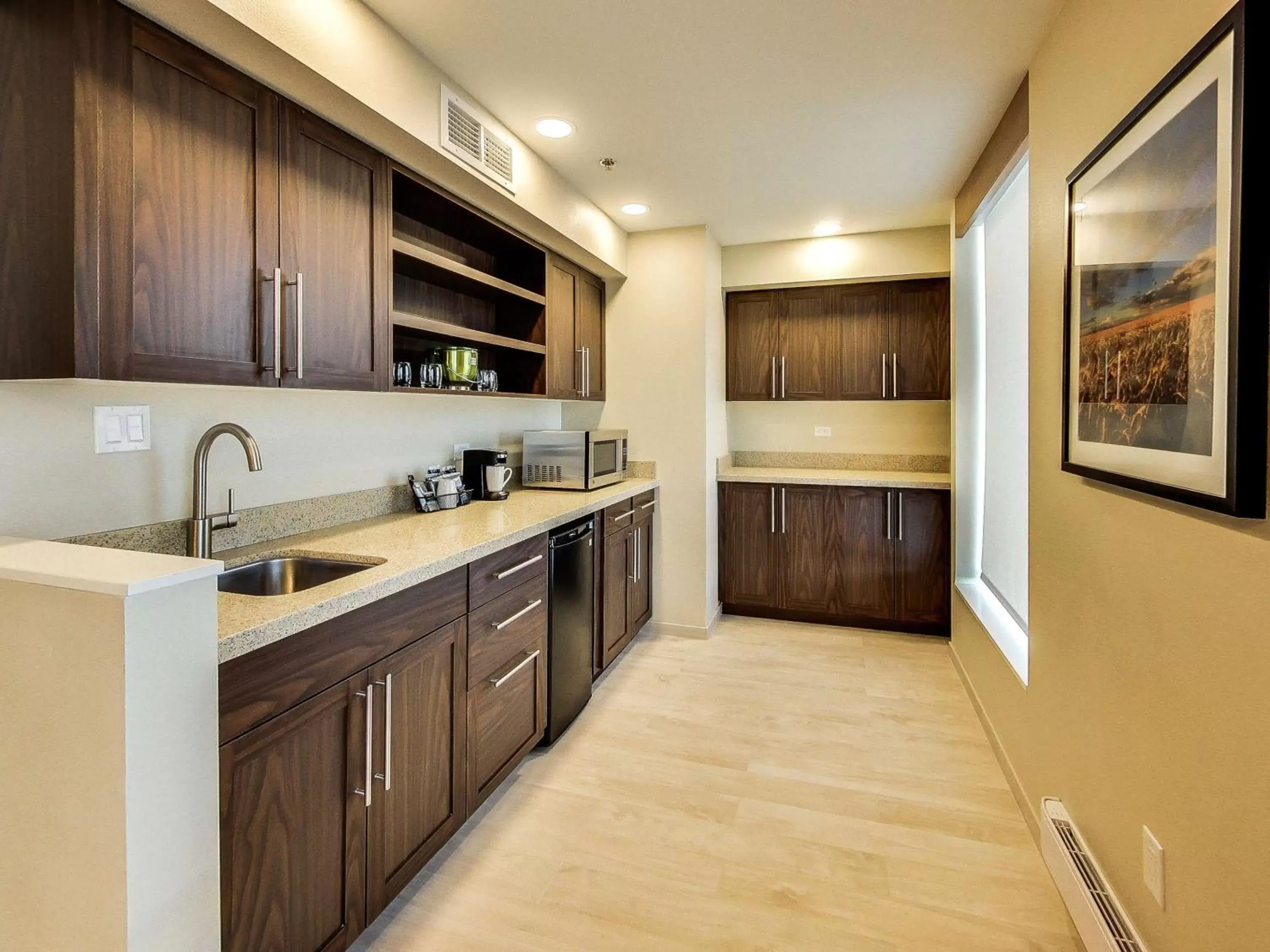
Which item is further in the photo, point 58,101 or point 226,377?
point 226,377

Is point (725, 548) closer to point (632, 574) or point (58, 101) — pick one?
point (632, 574)

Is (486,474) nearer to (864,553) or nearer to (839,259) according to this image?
(864,553)

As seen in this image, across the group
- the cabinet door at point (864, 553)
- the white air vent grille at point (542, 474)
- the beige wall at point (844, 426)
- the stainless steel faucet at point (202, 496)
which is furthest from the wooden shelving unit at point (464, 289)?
the cabinet door at point (864, 553)

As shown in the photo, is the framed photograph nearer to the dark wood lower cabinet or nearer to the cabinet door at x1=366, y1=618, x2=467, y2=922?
the cabinet door at x1=366, y1=618, x2=467, y2=922

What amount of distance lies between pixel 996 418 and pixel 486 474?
242 cm

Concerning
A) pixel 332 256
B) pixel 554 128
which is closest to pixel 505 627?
pixel 332 256

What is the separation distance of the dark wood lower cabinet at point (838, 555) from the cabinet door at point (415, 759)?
261 cm

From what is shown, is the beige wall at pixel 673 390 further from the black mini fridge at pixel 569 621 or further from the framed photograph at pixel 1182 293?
the framed photograph at pixel 1182 293

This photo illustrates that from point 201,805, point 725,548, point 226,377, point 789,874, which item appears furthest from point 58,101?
point 725,548

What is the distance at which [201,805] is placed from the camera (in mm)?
1157

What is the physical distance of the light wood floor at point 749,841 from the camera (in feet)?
5.58

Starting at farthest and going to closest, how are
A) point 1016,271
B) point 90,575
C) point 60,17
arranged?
point 1016,271 → point 60,17 → point 90,575

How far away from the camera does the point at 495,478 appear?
313 centimetres

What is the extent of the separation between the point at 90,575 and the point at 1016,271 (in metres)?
3.08
